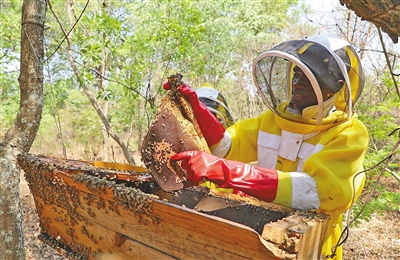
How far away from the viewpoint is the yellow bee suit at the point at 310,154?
1578mm

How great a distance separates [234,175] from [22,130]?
1841 mm

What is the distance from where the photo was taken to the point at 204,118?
213 cm

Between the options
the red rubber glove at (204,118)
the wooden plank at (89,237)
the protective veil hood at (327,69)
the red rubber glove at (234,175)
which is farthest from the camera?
the red rubber glove at (204,118)

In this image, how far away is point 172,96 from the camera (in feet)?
6.06

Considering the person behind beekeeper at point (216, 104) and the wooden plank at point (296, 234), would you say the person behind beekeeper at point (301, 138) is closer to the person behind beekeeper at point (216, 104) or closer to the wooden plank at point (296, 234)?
the wooden plank at point (296, 234)

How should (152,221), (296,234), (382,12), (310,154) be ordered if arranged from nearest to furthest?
1. (382,12)
2. (296,234)
3. (152,221)
4. (310,154)

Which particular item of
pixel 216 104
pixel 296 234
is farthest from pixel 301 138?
pixel 216 104

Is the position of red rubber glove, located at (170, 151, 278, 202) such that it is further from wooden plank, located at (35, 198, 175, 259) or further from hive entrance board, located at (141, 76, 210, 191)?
wooden plank, located at (35, 198, 175, 259)

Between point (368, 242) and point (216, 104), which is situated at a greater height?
point (216, 104)

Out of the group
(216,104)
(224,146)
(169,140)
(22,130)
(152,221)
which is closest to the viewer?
(152,221)

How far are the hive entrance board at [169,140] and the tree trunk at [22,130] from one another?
1.29 meters

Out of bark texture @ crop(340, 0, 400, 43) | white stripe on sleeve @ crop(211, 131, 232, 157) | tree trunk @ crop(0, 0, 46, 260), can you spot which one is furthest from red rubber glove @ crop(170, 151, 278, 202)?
tree trunk @ crop(0, 0, 46, 260)

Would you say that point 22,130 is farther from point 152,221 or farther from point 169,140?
point 152,221

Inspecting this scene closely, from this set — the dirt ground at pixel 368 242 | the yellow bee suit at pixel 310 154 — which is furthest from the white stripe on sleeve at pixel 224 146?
the dirt ground at pixel 368 242
